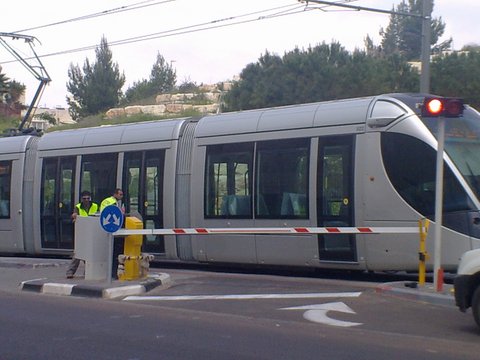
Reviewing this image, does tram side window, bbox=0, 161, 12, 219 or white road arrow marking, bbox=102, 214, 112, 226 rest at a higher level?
tram side window, bbox=0, 161, 12, 219

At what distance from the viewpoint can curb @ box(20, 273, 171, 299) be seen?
14.4 metres

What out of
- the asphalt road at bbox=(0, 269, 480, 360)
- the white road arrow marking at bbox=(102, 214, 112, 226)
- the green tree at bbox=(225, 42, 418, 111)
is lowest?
the asphalt road at bbox=(0, 269, 480, 360)

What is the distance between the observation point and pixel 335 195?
15.4 meters

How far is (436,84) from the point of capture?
110 feet

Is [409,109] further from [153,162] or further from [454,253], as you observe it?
[153,162]

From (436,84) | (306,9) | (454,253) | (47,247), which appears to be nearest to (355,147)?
(454,253)

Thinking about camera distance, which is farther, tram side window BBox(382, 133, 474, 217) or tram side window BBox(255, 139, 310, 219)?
tram side window BBox(255, 139, 310, 219)

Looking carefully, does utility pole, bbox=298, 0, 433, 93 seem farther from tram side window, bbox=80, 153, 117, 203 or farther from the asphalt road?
the asphalt road

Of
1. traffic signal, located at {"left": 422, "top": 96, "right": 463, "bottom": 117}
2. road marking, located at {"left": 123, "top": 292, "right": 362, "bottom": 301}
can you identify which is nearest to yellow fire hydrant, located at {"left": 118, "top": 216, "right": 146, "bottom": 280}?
road marking, located at {"left": 123, "top": 292, "right": 362, "bottom": 301}

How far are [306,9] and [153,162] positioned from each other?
5748mm

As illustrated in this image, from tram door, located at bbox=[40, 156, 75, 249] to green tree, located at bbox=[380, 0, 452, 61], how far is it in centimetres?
7116

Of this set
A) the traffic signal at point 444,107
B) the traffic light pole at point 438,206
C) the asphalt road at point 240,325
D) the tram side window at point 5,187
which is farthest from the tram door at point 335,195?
the tram side window at point 5,187

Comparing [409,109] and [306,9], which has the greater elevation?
[306,9]

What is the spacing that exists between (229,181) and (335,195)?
2.80 metres
